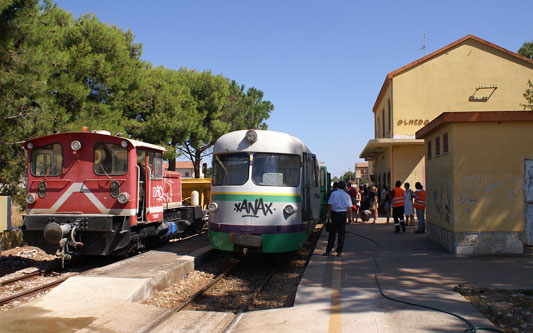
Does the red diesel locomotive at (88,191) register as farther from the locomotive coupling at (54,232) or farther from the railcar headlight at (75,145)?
the locomotive coupling at (54,232)

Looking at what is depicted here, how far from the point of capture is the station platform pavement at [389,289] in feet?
17.5

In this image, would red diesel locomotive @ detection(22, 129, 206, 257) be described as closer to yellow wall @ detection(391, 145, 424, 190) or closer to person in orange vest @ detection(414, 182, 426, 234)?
person in orange vest @ detection(414, 182, 426, 234)

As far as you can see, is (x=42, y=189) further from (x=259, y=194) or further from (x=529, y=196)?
(x=529, y=196)

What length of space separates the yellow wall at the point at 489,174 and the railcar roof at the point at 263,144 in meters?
3.65

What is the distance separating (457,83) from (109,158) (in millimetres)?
17418

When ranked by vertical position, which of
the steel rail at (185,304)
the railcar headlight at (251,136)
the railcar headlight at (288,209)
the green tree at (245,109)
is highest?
the green tree at (245,109)

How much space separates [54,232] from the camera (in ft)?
28.9

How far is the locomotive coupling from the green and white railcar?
10.0 ft

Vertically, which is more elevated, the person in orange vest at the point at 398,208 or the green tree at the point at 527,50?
the green tree at the point at 527,50

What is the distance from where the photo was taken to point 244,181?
9500 mm

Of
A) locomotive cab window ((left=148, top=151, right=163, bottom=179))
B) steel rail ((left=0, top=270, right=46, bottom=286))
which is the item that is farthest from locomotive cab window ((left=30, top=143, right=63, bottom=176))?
steel rail ((left=0, top=270, right=46, bottom=286))

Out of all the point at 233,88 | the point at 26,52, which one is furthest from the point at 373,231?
the point at 233,88

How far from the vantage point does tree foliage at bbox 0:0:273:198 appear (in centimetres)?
1298

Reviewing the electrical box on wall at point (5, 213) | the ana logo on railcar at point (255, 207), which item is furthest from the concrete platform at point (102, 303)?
the electrical box on wall at point (5, 213)
